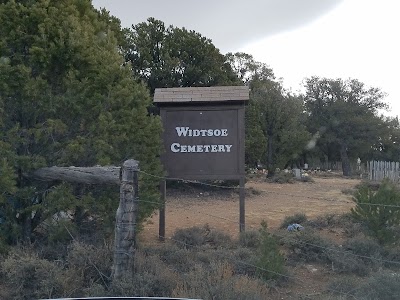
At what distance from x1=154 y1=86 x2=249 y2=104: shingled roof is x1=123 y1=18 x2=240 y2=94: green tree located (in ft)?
43.6

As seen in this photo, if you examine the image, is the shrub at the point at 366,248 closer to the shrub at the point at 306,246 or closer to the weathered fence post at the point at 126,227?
the shrub at the point at 306,246

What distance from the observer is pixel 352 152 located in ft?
209

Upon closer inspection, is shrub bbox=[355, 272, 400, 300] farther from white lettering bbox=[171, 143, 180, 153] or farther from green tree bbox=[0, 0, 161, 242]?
white lettering bbox=[171, 143, 180, 153]

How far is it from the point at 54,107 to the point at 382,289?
221 inches

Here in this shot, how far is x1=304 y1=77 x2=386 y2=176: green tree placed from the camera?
5928 centimetres

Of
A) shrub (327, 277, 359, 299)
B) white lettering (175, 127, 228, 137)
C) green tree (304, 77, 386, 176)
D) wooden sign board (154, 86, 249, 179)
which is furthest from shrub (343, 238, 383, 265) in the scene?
green tree (304, 77, 386, 176)

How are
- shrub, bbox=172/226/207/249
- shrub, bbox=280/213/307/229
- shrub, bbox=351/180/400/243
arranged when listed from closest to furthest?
shrub, bbox=351/180/400/243, shrub, bbox=172/226/207/249, shrub, bbox=280/213/307/229

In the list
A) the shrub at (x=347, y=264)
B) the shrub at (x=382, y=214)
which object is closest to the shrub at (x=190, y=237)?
the shrub at (x=347, y=264)

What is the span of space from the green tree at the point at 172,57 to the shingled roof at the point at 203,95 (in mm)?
13284

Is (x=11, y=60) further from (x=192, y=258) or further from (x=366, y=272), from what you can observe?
(x=366, y=272)

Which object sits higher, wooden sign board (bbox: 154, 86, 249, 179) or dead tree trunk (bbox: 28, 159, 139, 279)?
wooden sign board (bbox: 154, 86, 249, 179)

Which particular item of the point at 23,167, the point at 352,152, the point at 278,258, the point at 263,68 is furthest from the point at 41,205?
the point at 352,152

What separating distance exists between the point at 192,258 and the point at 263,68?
132 feet

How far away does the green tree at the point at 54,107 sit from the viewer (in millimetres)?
9453
